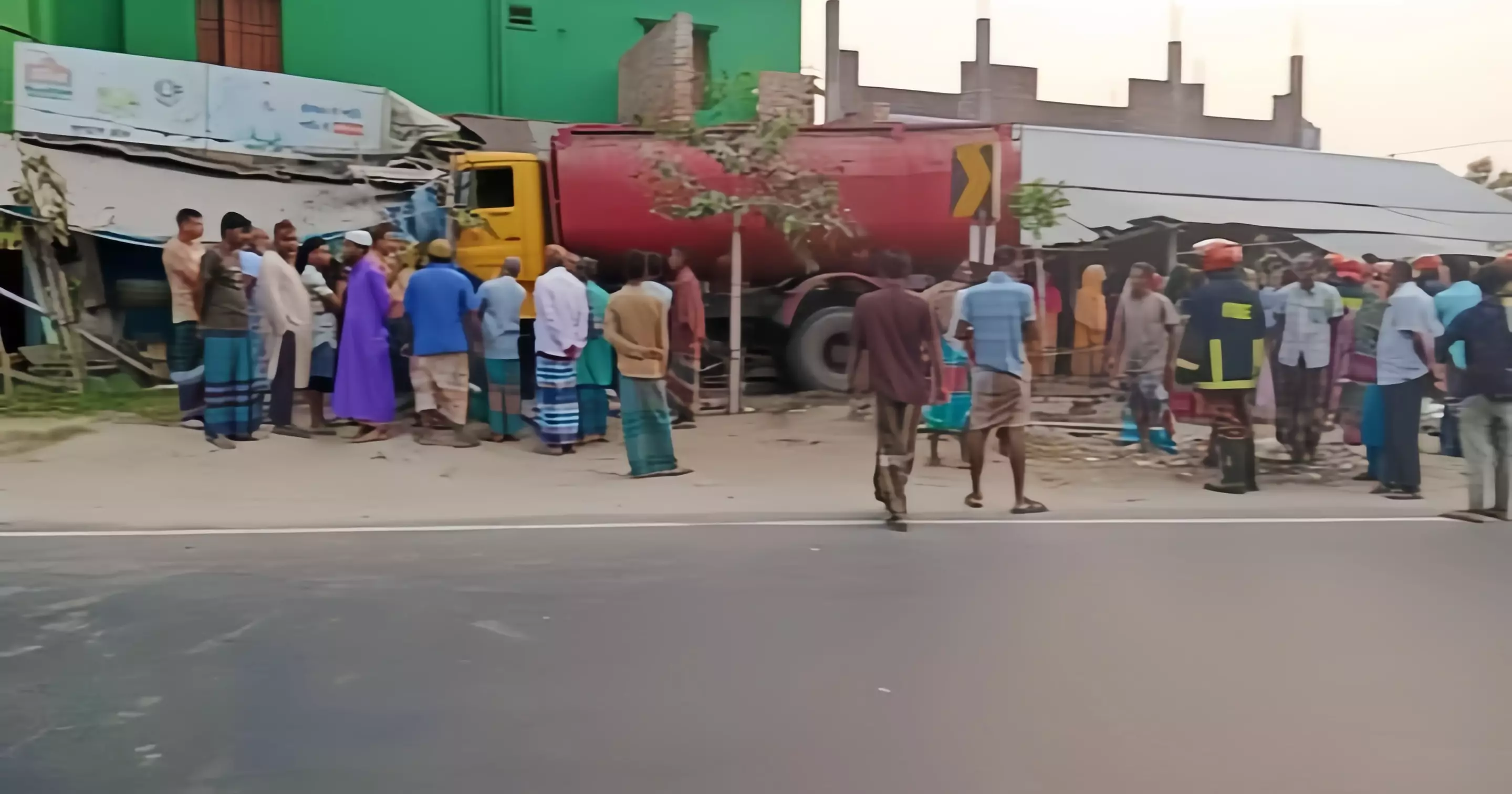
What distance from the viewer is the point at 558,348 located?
31.6 ft

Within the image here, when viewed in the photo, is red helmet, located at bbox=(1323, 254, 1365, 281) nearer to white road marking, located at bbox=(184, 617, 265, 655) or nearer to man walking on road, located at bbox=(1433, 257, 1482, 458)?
man walking on road, located at bbox=(1433, 257, 1482, 458)

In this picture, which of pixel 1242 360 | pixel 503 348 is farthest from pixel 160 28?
pixel 1242 360

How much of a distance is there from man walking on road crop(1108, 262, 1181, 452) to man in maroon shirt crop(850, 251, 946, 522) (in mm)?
3476

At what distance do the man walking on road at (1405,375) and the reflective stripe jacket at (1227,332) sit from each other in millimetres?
862

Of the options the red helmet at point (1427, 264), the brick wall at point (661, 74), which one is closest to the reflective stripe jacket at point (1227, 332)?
the red helmet at point (1427, 264)

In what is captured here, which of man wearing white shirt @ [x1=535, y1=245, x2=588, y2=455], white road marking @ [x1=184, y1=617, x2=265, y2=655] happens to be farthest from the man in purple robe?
white road marking @ [x1=184, y1=617, x2=265, y2=655]

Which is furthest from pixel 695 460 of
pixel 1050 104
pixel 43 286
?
pixel 1050 104

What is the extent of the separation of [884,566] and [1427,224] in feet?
60.9

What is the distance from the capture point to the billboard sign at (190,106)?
1451 centimetres

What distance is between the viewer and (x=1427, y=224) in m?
20.6

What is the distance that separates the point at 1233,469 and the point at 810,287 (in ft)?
18.4

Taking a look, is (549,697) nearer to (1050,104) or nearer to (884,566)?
(884,566)

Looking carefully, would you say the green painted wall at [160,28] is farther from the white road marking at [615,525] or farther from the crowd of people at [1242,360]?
the crowd of people at [1242,360]

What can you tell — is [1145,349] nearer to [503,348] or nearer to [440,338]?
[503,348]
